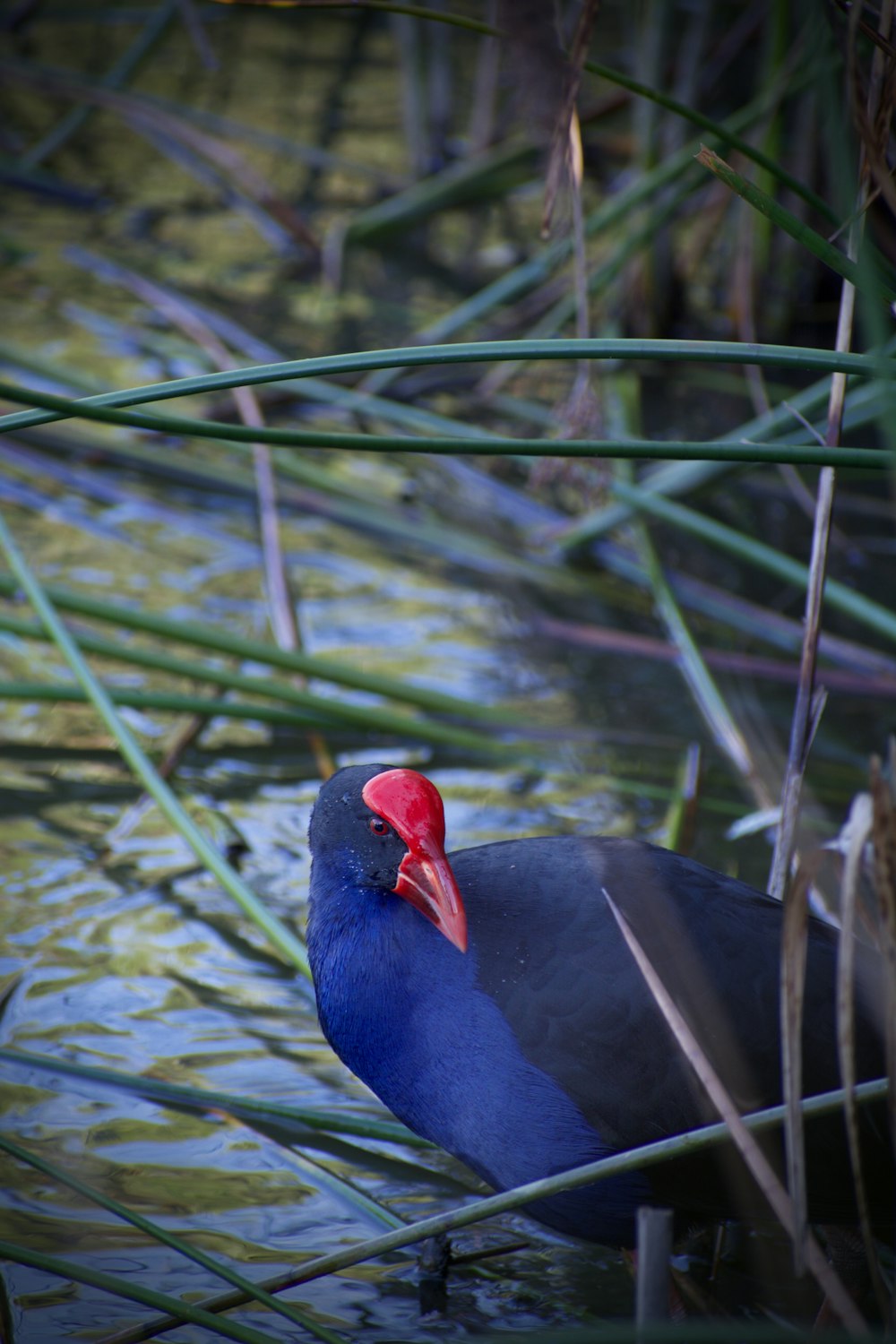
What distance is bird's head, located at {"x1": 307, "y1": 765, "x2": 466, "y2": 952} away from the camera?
1300 mm

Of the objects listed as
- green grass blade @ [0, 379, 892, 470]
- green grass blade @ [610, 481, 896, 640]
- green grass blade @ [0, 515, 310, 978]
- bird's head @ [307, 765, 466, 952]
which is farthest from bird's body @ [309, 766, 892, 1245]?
green grass blade @ [610, 481, 896, 640]

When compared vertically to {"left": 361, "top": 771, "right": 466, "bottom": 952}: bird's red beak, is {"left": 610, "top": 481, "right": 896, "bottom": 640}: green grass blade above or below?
above

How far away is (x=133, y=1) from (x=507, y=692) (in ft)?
15.0

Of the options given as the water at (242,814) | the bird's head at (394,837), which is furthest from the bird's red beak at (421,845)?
the water at (242,814)

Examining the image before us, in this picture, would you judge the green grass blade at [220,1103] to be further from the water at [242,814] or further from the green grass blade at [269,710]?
the green grass blade at [269,710]

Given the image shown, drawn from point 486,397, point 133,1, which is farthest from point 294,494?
point 133,1

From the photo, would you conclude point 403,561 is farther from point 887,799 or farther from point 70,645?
point 887,799

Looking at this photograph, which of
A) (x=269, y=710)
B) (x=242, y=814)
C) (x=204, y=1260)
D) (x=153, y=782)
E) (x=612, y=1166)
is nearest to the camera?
(x=612, y=1166)

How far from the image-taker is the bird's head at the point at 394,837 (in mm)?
1300

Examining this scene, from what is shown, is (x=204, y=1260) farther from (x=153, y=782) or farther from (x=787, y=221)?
(x=787, y=221)

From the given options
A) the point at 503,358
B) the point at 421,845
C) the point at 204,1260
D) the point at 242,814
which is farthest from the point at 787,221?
the point at 242,814

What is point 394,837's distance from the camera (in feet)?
4.39

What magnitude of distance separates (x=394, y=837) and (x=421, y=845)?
0.04m

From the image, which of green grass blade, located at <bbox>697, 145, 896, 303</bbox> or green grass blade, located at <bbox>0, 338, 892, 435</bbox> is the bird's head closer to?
green grass blade, located at <bbox>0, 338, 892, 435</bbox>
